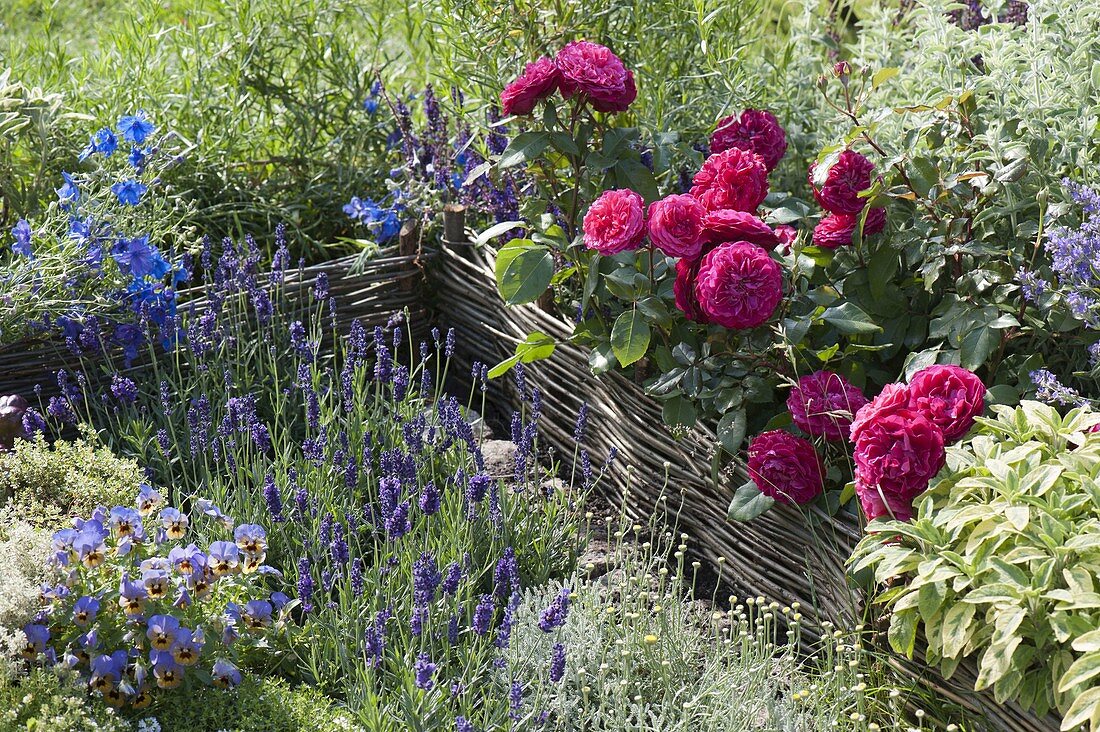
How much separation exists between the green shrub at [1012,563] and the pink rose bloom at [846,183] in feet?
2.04

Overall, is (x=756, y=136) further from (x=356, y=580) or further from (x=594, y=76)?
(x=356, y=580)

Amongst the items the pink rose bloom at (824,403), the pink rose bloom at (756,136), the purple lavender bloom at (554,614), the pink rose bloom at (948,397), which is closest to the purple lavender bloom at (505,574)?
the purple lavender bloom at (554,614)

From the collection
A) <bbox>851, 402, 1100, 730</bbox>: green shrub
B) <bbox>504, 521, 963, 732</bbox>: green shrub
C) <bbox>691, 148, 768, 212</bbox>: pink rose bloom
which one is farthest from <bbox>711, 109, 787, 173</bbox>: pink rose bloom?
<bbox>504, 521, 963, 732</bbox>: green shrub

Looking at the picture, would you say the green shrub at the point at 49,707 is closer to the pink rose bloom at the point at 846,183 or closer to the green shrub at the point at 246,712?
the green shrub at the point at 246,712

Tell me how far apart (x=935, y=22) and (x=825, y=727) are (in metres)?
1.84

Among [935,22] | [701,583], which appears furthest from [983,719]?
[935,22]

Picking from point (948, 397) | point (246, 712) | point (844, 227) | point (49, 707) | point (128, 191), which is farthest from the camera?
point (128, 191)

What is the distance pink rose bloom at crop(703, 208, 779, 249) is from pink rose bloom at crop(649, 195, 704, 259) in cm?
5

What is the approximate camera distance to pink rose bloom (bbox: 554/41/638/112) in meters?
2.61

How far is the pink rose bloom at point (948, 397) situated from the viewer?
2070 mm

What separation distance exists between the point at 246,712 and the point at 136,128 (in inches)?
73.7

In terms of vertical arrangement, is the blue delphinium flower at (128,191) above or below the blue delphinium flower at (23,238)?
above

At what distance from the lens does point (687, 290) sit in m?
2.46

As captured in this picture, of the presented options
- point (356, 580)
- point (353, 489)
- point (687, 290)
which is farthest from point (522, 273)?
point (356, 580)
